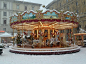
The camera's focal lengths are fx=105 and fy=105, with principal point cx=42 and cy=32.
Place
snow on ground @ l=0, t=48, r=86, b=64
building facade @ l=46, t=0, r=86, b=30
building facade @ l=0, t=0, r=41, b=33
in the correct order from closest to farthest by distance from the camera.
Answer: snow on ground @ l=0, t=48, r=86, b=64 < building facade @ l=46, t=0, r=86, b=30 < building facade @ l=0, t=0, r=41, b=33

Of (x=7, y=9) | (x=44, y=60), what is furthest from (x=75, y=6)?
(x=44, y=60)

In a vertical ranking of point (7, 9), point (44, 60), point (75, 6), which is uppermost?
point (7, 9)

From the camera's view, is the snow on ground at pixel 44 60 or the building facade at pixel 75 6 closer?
the snow on ground at pixel 44 60

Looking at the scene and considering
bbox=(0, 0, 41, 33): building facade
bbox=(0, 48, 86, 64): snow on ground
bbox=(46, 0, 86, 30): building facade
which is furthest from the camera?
bbox=(0, 0, 41, 33): building facade

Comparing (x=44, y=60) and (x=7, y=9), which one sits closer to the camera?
(x=44, y=60)

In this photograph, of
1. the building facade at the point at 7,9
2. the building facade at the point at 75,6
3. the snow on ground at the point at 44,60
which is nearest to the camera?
the snow on ground at the point at 44,60

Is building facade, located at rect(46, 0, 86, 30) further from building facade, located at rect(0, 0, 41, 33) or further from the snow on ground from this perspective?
the snow on ground

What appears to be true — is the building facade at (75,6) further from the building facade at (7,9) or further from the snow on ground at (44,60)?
the snow on ground at (44,60)

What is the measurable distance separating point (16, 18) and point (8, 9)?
96.7 ft

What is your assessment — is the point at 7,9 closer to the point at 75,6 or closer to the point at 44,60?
the point at 75,6

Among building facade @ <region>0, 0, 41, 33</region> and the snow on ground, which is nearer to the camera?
the snow on ground

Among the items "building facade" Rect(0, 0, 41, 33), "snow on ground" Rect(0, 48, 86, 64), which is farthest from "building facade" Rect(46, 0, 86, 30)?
"snow on ground" Rect(0, 48, 86, 64)

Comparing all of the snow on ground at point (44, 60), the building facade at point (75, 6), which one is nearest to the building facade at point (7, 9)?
the building facade at point (75, 6)

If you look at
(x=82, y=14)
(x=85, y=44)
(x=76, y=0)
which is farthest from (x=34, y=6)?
(x=85, y=44)
